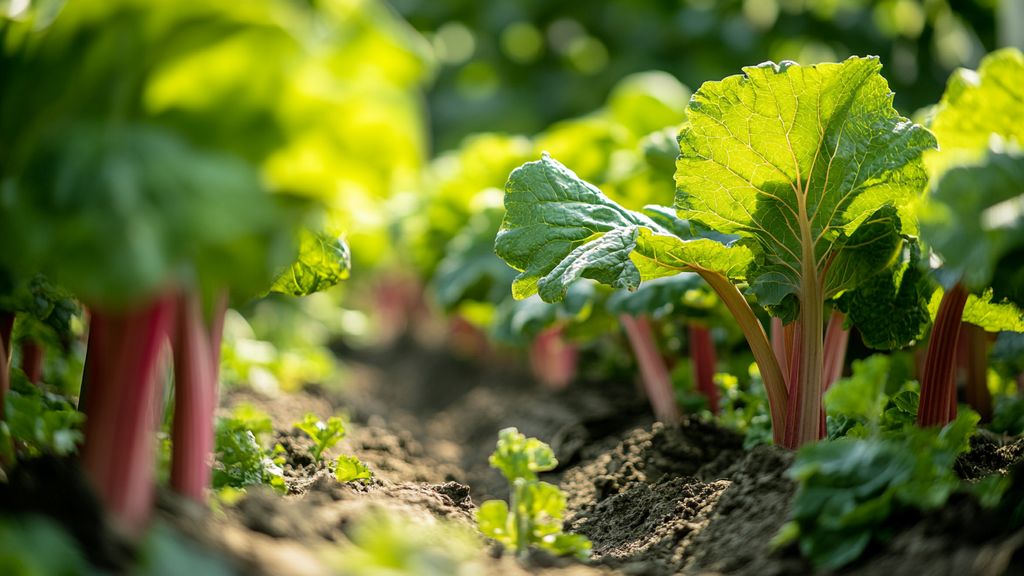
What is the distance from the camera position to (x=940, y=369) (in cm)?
203

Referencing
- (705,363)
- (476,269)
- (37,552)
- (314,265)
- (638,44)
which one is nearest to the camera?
(37,552)

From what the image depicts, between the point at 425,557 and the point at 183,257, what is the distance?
55 centimetres

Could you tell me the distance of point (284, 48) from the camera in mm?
1375

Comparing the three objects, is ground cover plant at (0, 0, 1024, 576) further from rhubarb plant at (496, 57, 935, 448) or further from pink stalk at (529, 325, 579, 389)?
pink stalk at (529, 325, 579, 389)

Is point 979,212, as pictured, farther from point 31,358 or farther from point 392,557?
point 31,358

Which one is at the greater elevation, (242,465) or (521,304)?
(521,304)

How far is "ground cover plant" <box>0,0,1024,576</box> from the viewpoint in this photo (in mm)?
1329

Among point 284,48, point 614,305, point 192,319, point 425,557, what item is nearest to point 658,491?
point 614,305

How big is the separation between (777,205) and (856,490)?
715mm

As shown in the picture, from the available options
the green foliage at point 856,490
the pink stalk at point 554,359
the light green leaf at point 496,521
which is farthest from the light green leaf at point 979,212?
the pink stalk at point 554,359

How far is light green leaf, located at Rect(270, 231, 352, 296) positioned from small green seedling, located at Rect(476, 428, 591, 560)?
52 centimetres

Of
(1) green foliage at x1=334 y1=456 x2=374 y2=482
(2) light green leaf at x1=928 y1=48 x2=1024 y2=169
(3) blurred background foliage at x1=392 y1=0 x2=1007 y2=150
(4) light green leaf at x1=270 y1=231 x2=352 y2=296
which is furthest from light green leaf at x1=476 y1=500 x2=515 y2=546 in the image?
(3) blurred background foliage at x1=392 y1=0 x2=1007 y2=150

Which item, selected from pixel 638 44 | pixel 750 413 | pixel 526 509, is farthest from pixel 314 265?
pixel 638 44

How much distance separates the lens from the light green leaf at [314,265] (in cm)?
→ 193
